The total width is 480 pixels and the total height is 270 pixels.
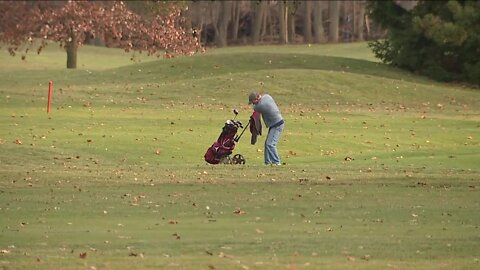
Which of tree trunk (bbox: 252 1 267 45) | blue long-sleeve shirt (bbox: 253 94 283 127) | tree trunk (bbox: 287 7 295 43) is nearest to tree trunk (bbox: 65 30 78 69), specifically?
blue long-sleeve shirt (bbox: 253 94 283 127)

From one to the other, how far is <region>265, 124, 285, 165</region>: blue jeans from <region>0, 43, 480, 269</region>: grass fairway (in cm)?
90

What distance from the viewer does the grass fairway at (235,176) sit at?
50.9ft

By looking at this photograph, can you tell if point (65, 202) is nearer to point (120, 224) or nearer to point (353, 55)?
point (120, 224)

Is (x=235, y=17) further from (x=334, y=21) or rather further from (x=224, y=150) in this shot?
(x=224, y=150)

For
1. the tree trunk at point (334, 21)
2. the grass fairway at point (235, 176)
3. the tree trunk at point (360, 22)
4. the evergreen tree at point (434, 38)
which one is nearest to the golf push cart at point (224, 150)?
the grass fairway at point (235, 176)

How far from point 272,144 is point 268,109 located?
2.84ft

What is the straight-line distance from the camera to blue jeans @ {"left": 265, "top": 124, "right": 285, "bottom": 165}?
27891 millimetres

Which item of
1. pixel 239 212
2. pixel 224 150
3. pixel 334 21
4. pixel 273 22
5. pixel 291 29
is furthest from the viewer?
pixel 273 22

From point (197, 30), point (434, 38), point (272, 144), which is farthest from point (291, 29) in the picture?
point (272, 144)

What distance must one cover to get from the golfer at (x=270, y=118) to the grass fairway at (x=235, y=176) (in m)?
0.95

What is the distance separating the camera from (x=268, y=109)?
27.5 meters

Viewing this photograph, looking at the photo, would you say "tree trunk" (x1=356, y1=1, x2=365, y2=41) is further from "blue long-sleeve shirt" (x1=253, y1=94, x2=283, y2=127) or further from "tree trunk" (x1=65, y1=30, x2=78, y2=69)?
"blue long-sleeve shirt" (x1=253, y1=94, x2=283, y2=127)

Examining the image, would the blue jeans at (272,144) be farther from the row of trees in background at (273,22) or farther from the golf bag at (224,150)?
the row of trees in background at (273,22)

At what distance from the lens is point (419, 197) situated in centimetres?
2133
